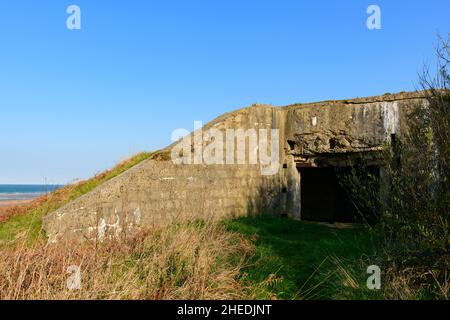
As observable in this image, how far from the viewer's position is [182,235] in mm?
5285

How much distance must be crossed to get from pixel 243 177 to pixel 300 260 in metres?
3.48

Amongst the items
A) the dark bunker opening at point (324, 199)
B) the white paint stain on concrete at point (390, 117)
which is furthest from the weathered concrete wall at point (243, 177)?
the dark bunker opening at point (324, 199)

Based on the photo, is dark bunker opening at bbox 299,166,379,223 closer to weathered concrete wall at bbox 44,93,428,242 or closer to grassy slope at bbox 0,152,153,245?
weathered concrete wall at bbox 44,93,428,242

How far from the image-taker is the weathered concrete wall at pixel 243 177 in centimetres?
737

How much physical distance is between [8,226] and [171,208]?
138 inches

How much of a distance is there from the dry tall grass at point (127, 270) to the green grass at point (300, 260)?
21.1 inches

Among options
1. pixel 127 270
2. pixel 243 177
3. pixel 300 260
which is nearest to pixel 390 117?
pixel 243 177

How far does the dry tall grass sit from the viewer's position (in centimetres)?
386

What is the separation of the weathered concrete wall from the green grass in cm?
79

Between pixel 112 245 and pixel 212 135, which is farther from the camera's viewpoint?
pixel 212 135

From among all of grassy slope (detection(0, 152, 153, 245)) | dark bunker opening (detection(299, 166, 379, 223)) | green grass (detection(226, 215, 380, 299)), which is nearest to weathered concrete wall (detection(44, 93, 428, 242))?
green grass (detection(226, 215, 380, 299))

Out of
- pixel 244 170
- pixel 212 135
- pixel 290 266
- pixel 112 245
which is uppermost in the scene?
pixel 212 135
